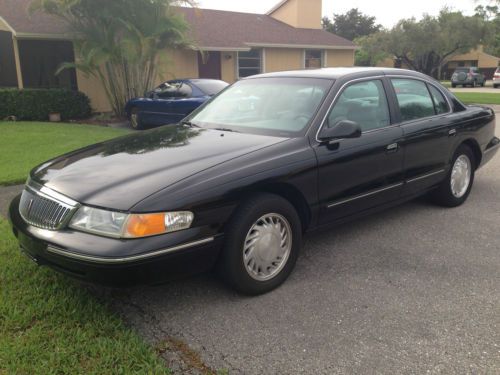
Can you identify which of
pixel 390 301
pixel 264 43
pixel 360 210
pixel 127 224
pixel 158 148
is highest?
pixel 264 43

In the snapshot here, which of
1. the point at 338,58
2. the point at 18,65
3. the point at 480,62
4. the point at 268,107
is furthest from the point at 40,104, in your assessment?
the point at 480,62

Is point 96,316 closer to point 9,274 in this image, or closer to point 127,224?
point 127,224

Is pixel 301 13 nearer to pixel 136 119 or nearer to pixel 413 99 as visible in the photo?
pixel 136 119

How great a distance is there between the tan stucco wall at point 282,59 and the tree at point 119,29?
9157 millimetres

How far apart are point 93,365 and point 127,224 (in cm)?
79

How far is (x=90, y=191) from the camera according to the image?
3008 mm

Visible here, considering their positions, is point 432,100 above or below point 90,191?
above

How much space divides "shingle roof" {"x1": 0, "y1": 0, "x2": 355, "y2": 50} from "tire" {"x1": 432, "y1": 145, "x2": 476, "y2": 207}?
12.5m

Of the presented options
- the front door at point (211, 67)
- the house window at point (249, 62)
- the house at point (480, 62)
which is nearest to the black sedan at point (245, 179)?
the front door at point (211, 67)

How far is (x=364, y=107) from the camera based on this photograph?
4.31 m

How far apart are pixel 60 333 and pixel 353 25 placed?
6367cm

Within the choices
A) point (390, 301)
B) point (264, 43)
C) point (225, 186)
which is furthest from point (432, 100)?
point (264, 43)

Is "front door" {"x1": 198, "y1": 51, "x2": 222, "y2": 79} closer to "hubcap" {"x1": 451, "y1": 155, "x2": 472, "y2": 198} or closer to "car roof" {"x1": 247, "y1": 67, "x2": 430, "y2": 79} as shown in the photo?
"hubcap" {"x1": 451, "y1": 155, "x2": 472, "y2": 198}

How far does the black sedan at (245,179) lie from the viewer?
285cm
